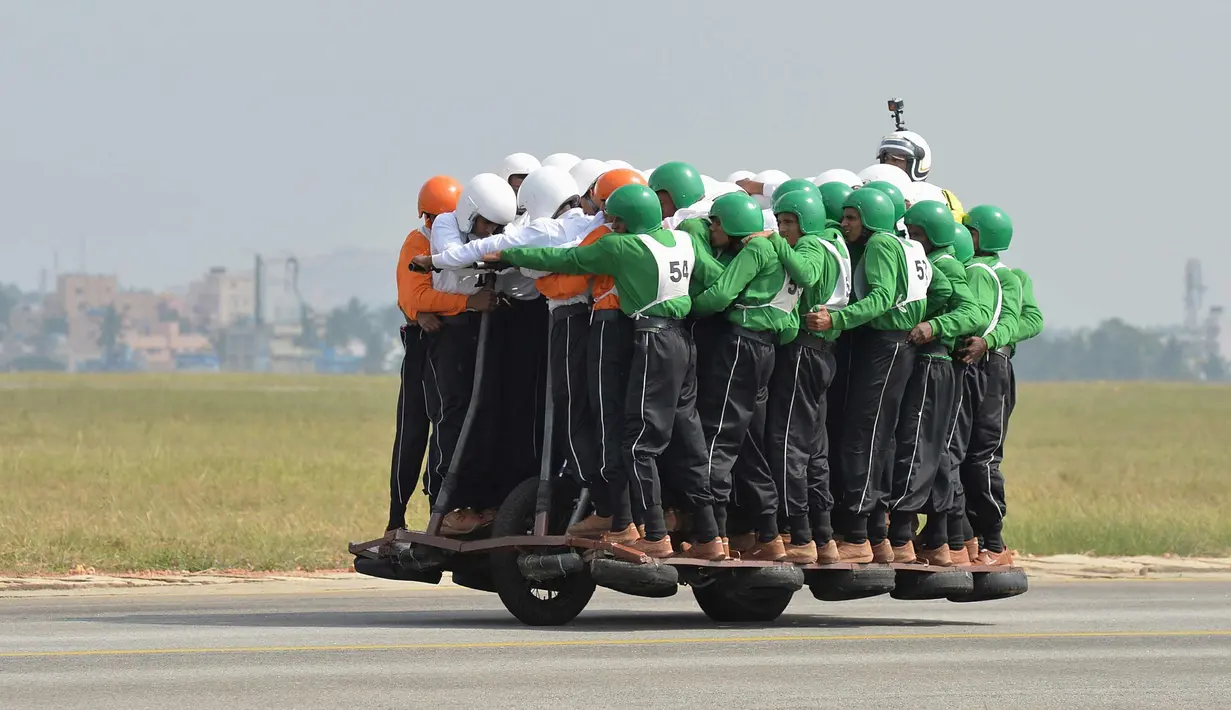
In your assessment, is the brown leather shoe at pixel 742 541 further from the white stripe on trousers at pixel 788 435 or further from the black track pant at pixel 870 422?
the black track pant at pixel 870 422

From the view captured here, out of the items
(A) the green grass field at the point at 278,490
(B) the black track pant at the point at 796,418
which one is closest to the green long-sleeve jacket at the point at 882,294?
(B) the black track pant at the point at 796,418

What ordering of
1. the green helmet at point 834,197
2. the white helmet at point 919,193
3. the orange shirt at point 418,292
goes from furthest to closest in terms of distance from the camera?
the white helmet at point 919,193 → the green helmet at point 834,197 → the orange shirt at point 418,292

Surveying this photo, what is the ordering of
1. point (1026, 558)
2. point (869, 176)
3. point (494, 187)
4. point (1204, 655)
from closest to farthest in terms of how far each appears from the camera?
point (1204, 655) < point (494, 187) < point (869, 176) < point (1026, 558)

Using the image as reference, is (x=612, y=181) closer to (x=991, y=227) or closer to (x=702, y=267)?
(x=702, y=267)

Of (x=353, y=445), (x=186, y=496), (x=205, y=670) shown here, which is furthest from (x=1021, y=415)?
(x=205, y=670)

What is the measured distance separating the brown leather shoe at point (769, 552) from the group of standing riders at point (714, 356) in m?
0.02

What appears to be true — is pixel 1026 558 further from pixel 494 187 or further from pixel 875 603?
pixel 494 187

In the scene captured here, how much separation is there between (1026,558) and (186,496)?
33.2 feet

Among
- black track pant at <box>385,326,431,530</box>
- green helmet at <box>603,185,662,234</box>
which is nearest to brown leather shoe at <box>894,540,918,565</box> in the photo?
green helmet at <box>603,185,662,234</box>

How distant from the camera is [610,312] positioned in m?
13.2

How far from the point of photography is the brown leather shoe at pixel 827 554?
1398 cm

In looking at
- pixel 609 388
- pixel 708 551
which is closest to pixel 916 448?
pixel 708 551

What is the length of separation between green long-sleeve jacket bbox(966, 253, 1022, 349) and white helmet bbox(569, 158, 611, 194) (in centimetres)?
263

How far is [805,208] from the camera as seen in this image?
13773 millimetres
